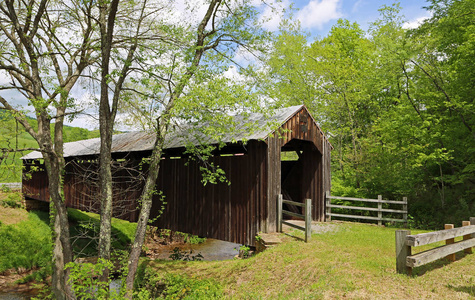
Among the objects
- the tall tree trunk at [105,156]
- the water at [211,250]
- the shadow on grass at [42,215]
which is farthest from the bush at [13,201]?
the tall tree trunk at [105,156]

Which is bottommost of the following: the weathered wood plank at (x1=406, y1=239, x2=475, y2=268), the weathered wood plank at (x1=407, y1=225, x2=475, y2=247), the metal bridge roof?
the weathered wood plank at (x1=406, y1=239, x2=475, y2=268)

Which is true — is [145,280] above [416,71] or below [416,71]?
below

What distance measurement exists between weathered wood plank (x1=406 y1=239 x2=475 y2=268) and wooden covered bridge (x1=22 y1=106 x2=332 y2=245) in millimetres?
4489

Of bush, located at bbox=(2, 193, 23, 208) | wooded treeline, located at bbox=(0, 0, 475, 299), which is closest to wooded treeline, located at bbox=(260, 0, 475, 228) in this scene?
wooded treeline, located at bbox=(0, 0, 475, 299)

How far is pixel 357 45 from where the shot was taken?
2586cm

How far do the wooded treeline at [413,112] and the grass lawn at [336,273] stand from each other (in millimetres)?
4128

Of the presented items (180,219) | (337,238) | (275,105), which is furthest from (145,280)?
(275,105)

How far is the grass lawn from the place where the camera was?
19.6ft

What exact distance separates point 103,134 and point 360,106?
65.4 ft

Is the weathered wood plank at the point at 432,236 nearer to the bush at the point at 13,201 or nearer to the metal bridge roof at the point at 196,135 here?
the metal bridge roof at the point at 196,135

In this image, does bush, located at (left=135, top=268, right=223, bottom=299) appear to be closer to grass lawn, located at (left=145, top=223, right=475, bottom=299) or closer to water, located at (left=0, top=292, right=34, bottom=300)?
grass lawn, located at (left=145, top=223, right=475, bottom=299)

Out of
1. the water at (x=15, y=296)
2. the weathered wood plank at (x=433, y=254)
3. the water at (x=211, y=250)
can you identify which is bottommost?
the water at (x=15, y=296)

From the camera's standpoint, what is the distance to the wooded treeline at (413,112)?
45.8 ft

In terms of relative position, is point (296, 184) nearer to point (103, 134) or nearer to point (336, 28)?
point (103, 134)
